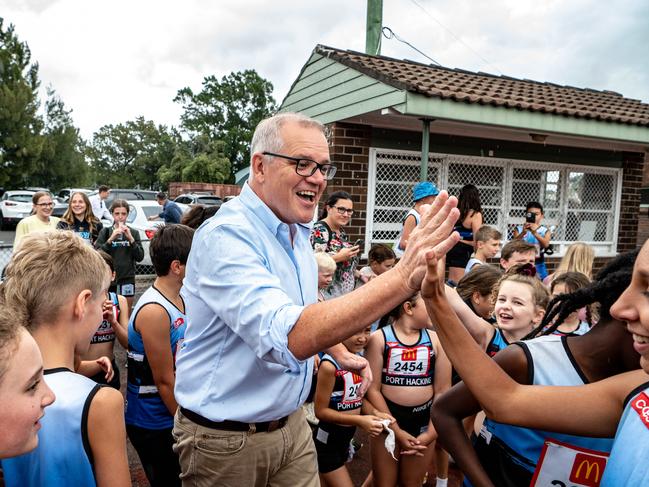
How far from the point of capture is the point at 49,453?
1.45 metres

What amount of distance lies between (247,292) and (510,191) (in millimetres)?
7831

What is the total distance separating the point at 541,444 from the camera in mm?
1553

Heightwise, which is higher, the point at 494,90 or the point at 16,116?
the point at 16,116

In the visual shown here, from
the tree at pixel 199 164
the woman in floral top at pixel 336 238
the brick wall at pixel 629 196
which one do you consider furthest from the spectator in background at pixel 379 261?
the tree at pixel 199 164

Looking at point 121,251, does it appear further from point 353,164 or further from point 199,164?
point 199,164

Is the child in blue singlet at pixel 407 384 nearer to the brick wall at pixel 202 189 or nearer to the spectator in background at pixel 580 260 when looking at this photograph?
the spectator in background at pixel 580 260

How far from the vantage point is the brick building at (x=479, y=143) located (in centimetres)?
649

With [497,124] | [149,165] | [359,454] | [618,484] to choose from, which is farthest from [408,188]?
[149,165]

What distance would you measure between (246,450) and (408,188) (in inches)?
248

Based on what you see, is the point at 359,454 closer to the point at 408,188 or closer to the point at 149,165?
the point at 408,188

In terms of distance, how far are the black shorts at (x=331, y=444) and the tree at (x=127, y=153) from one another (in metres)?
62.0

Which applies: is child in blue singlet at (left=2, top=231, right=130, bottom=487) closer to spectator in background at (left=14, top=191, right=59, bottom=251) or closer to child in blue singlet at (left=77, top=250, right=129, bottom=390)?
child in blue singlet at (left=77, top=250, right=129, bottom=390)

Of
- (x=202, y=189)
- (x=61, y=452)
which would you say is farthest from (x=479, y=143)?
(x=202, y=189)

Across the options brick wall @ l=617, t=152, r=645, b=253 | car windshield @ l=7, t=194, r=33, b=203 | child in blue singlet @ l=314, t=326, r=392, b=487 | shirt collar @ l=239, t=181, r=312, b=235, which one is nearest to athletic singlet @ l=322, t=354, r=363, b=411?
child in blue singlet @ l=314, t=326, r=392, b=487
